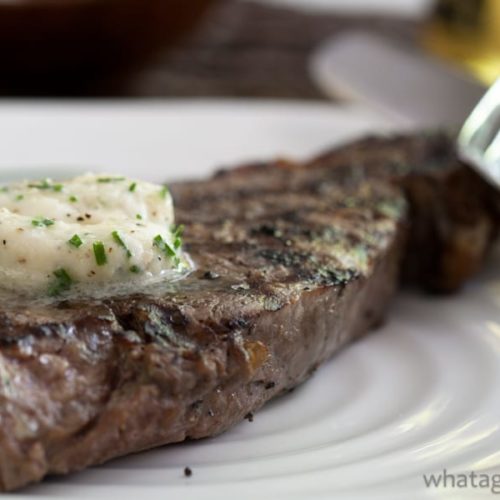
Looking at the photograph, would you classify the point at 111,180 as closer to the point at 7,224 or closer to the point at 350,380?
the point at 7,224

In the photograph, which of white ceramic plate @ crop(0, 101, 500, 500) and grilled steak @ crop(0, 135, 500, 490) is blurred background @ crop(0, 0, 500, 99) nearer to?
white ceramic plate @ crop(0, 101, 500, 500)

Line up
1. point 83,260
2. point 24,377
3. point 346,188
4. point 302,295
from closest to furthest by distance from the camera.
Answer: point 24,377
point 83,260
point 302,295
point 346,188

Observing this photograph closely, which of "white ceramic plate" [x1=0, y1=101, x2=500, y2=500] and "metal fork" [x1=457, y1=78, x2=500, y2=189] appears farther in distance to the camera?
"metal fork" [x1=457, y1=78, x2=500, y2=189]

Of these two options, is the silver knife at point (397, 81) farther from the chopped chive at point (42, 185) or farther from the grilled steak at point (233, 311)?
the chopped chive at point (42, 185)

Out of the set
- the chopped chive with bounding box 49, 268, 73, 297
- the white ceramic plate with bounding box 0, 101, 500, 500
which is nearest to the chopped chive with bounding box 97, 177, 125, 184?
the chopped chive with bounding box 49, 268, 73, 297

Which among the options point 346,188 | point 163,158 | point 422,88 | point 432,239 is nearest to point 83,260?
point 346,188

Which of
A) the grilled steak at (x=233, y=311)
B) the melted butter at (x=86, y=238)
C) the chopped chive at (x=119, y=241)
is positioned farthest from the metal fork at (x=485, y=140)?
the chopped chive at (x=119, y=241)
